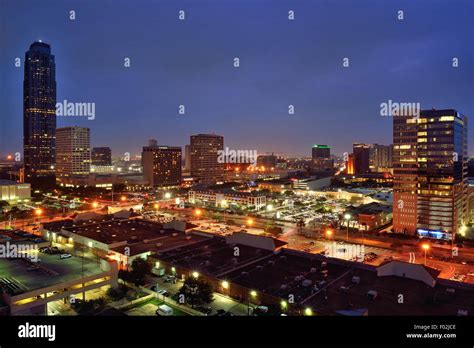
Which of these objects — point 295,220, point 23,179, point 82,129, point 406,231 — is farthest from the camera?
point 82,129

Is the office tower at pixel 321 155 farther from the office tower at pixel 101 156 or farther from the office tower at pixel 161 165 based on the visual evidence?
the office tower at pixel 101 156

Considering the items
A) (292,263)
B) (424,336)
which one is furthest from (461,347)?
(292,263)

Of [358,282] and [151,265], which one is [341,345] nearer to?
[358,282]

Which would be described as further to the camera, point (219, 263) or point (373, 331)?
point (219, 263)

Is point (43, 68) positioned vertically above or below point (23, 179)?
above

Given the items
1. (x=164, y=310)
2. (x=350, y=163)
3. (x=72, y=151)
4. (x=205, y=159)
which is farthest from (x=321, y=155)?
(x=164, y=310)

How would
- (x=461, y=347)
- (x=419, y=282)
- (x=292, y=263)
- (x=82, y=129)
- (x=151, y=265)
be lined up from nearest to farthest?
1. (x=461, y=347)
2. (x=419, y=282)
3. (x=292, y=263)
4. (x=151, y=265)
5. (x=82, y=129)

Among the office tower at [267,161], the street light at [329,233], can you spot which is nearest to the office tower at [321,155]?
the office tower at [267,161]
